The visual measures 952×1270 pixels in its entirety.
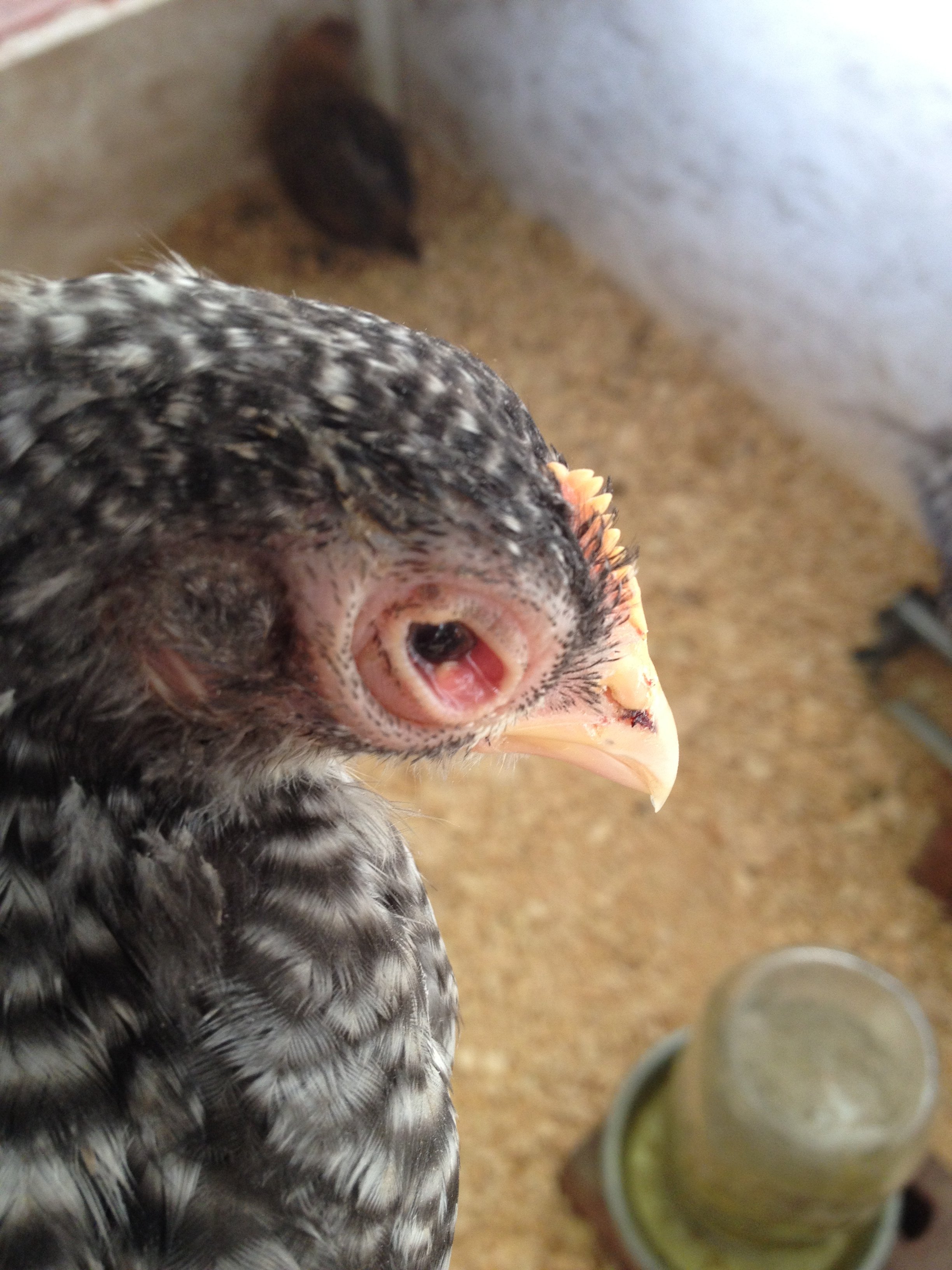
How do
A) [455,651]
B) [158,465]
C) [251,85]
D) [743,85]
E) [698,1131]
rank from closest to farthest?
[158,465], [455,651], [698,1131], [743,85], [251,85]

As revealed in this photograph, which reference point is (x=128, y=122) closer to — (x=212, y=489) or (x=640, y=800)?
(x=640, y=800)

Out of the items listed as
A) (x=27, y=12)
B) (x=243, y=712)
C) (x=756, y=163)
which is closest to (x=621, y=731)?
(x=243, y=712)

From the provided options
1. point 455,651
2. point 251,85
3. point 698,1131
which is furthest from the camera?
point 251,85

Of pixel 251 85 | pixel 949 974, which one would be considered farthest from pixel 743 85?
pixel 949 974

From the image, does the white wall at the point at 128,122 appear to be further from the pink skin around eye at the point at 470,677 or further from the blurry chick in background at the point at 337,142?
the pink skin around eye at the point at 470,677

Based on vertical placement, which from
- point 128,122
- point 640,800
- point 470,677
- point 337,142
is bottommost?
point 640,800

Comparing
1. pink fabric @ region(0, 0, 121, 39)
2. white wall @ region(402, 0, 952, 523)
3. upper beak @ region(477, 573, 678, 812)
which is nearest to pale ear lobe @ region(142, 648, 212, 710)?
upper beak @ region(477, 573, 678, 812)

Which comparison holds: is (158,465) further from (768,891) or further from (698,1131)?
(768,891)
